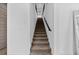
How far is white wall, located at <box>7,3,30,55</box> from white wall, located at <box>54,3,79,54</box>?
1.46 feet

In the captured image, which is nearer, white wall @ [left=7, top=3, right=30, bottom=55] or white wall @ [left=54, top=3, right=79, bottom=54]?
white wall @ [left=7, top=3, right=30, bottom=55]

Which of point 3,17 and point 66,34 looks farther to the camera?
point 66,34

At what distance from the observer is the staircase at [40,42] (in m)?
1.88

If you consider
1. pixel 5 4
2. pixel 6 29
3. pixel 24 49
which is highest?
pixel 5 4

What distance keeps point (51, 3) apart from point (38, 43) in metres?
0.67

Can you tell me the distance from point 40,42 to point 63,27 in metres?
0.44

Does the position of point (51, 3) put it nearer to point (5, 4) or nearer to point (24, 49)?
point (5, 4)

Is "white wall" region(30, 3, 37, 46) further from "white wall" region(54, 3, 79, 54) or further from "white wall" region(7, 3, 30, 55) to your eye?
"white wall" region(54, 3, 79, 54)

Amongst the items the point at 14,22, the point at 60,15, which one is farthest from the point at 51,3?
the point at 14,22

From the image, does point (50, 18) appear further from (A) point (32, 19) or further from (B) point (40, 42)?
(B) point (40, 42)

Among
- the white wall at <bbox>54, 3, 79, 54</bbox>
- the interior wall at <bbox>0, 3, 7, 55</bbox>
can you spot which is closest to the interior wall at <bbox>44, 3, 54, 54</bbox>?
the white wall at <bbox>54, 3, 79, 54</bbox>

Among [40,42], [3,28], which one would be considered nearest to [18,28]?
[3,28]

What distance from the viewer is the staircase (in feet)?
6.16

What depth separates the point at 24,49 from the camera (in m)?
1.88
